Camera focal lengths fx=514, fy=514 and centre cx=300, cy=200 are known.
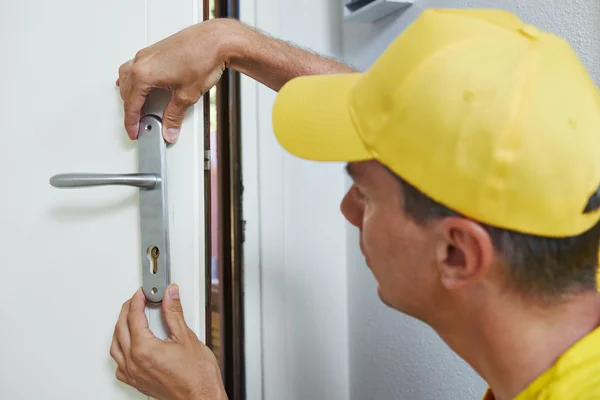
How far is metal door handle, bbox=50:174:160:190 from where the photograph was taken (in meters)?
0.62

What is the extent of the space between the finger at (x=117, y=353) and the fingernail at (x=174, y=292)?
0.10m

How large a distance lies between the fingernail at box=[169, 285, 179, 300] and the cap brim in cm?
24

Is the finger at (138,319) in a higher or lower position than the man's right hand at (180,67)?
lower

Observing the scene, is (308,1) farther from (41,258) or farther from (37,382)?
(37,382)

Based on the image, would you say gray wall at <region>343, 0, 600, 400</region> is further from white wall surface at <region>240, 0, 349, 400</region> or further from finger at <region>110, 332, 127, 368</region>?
finger at <region>110, 332, 127, 368</region>

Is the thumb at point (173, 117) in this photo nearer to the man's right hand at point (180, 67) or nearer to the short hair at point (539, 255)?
the man's right hand at point (180, 67)

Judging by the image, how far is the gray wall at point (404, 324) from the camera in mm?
679

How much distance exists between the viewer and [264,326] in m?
0.98

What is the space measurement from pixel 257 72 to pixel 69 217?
34 cm

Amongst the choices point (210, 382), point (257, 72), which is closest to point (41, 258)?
point (210, 382)

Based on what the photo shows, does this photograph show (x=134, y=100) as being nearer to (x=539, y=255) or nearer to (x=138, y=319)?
(x=138, y=319)

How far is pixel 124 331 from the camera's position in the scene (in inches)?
26.1

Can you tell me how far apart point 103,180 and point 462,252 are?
1.38 ft

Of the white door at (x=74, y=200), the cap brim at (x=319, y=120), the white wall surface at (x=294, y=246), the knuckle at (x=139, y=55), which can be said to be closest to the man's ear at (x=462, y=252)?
the cap brim at (x=319, y=120)
